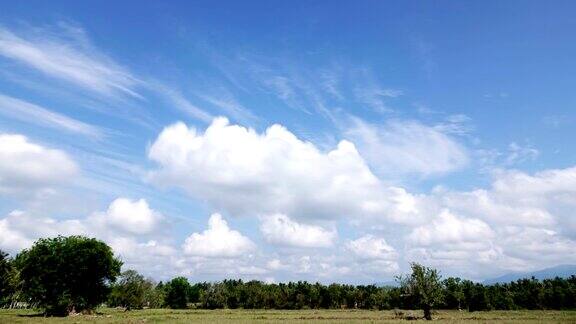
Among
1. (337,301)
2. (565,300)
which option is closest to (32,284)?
(337,301)

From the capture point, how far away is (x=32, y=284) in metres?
97.9

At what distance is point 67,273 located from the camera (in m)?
100

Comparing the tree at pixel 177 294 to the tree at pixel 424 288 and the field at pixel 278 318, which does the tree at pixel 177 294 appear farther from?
the tree at pixel 424 288

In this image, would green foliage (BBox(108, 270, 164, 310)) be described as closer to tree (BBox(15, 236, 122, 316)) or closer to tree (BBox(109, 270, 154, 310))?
tree (BBox(109, 270, 154, 310))

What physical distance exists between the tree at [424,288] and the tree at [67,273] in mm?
62555

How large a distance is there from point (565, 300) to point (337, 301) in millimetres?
72320

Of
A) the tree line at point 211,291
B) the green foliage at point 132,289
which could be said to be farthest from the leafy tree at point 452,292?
the green foliage at point 132,289

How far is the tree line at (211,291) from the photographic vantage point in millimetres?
88500

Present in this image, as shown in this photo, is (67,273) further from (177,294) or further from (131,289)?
(177,294)

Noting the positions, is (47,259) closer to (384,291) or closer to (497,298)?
(384,291)

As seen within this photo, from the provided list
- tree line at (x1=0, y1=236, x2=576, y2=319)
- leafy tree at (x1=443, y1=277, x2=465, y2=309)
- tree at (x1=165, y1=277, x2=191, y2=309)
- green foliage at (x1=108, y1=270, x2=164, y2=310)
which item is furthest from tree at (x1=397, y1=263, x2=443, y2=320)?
tree at (x1=165, y1=277, x2=191, y2=309)

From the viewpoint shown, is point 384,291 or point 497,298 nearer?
point 497,298

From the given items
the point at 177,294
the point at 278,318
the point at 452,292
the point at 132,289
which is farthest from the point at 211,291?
the point at 278,318

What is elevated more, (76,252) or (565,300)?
(76,252)
